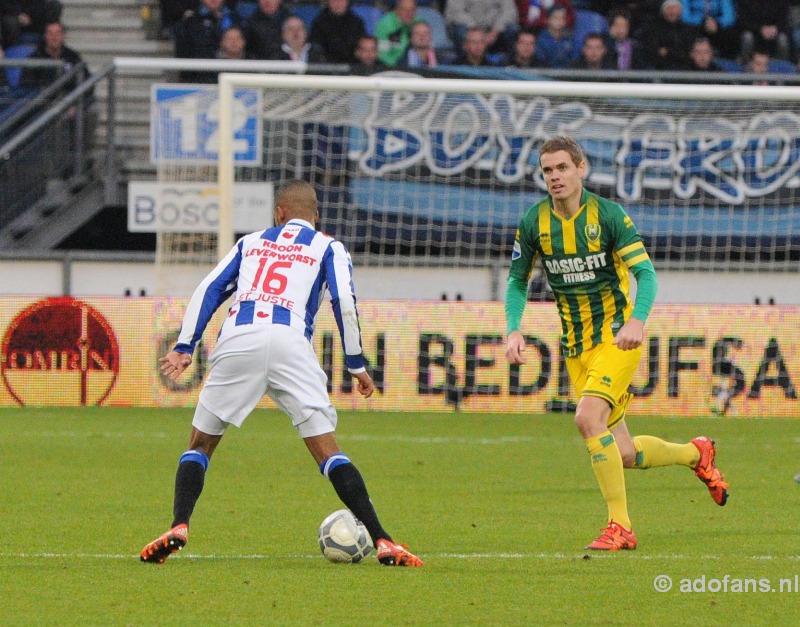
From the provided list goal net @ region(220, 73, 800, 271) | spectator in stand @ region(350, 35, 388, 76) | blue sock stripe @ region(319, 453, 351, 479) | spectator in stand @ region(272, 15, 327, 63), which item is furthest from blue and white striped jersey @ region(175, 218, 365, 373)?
spectator in stand @ region(272, 15, 327, 63)

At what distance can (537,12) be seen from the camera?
19891 millimetres

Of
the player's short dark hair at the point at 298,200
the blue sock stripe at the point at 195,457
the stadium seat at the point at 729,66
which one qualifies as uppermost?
the stadium seat at the point at 729,66

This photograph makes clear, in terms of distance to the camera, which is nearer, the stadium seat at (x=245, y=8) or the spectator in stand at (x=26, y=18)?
the spectator in stand at (x=26, y=18)

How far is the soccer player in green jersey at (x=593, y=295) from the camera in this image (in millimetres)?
7258

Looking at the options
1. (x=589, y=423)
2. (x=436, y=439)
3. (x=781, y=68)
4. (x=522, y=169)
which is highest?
(x=781, y=68)

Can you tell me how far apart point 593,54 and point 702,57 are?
1.38 m

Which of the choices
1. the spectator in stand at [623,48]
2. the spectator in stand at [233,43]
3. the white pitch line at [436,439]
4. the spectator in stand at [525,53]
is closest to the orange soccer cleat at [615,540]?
the white pitch line at [436,439]

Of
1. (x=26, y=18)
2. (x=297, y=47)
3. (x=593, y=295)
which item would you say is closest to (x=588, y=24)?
(x=297, y=47)

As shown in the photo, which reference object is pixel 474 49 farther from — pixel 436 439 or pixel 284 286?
pixel 284 286

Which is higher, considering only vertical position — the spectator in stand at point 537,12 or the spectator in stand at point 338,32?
the spectator in stand at point 537,12

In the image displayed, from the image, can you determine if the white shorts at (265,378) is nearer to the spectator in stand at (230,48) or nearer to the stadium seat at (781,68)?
the spectator in stand at (230,48)

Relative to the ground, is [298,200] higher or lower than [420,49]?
lower

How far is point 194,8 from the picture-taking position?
1980cm

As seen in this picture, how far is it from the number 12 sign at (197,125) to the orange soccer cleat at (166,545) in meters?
10.1
